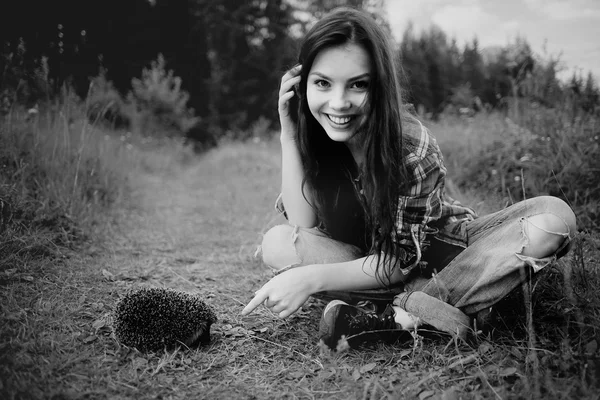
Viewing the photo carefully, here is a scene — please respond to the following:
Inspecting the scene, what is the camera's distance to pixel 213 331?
1986 millimetres

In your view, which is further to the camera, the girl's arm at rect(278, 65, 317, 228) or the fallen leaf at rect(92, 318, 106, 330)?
the girl's arm at rect(278, 65, 317, 228)

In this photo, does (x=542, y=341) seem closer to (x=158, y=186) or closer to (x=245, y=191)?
(x=245, y=191)

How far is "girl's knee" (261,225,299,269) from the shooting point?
6.73ft

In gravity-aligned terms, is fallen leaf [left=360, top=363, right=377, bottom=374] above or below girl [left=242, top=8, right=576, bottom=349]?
below

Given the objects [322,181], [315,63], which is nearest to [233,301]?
[322,181]

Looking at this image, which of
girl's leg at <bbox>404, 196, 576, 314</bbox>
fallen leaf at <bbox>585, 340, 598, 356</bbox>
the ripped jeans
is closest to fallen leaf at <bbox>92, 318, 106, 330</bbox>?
the ripped jeans

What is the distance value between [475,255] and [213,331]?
1.26 meters

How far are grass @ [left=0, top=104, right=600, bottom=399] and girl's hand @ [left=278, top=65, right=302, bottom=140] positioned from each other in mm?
961

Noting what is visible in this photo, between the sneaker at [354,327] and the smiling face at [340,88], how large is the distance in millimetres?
775

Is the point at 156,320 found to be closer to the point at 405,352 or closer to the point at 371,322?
the point at 371,322

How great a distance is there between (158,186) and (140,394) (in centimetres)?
503

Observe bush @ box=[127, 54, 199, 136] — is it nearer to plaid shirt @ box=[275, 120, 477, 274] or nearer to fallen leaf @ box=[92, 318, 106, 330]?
fallen leaf @ box=[92, 318, 106, 330]

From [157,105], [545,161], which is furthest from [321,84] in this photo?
[157,105]

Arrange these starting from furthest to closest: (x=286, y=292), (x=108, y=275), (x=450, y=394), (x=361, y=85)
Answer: (x=108, y=275) → (x=361, y=85) → (x=286, y=292) → (x=450, y=394)
